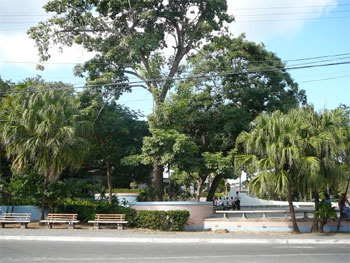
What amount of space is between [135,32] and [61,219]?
39.2 feet

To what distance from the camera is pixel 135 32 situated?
2711 cm

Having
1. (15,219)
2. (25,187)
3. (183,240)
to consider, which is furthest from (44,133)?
(183,240)

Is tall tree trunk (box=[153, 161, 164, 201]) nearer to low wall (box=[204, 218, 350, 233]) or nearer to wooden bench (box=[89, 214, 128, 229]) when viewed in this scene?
wooden bench (box=[89, 214, 128, 229])

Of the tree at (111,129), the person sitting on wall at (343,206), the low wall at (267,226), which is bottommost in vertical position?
the low wall at (267,226)

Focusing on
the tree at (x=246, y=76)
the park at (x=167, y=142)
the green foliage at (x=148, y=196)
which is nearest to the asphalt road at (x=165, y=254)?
the park at (x=167, y=142)

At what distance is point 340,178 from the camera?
19.8m

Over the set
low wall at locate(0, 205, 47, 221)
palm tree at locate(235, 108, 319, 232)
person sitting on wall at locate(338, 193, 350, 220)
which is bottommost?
low wall at locate(0, 205, 47, 221)

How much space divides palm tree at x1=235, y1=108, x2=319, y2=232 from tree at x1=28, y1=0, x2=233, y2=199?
7227mm

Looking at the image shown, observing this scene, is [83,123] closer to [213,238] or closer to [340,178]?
[213,238]

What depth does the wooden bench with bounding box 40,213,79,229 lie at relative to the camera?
2264 centimetres

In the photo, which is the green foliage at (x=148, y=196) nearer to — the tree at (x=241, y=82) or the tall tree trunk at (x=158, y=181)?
the tall tree trunk at (x=158, y=181)

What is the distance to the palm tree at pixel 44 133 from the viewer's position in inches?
887

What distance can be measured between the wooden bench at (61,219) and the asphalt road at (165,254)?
6680mm

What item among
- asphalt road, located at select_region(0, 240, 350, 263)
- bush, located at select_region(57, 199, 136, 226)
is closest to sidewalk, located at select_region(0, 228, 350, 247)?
asphalt road, located at select_region(0, 240, 350, 263)
